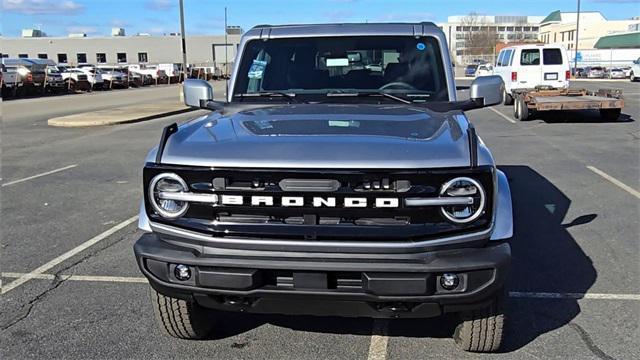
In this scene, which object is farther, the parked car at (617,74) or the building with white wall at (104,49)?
the building with white wall at (104,49)

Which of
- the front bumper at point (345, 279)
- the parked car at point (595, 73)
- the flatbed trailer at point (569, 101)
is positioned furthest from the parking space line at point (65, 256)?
the parked car at point (595, 73)

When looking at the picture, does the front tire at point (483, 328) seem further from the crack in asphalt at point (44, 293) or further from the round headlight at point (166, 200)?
the crack in asphalt at point (44, 293)

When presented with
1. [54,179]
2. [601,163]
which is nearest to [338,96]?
[54,179]

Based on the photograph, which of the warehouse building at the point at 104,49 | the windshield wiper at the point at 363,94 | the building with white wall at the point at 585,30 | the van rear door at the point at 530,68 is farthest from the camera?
the building with white wall at the point at 585,30

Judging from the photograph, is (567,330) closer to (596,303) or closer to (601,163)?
(596,303)

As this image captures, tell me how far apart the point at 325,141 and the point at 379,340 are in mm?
1401

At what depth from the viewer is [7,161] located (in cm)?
1116

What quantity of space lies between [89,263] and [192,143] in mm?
2618

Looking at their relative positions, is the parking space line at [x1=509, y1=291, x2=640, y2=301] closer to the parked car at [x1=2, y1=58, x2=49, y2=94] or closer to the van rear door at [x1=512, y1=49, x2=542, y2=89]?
the van rear door at [x1=512, y1=49, x2=542, y2=89]

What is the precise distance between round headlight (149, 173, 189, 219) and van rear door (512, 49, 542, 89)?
1891 centimetres

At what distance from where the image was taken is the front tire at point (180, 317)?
11.2ft

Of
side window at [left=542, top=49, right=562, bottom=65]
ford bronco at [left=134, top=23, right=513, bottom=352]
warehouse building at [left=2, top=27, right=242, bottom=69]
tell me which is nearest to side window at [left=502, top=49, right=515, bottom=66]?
side window at [left=542, top=49, right=562, bottom=65]

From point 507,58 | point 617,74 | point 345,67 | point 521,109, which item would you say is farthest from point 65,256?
point 617,74

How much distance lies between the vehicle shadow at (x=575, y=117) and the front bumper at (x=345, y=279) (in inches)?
578
